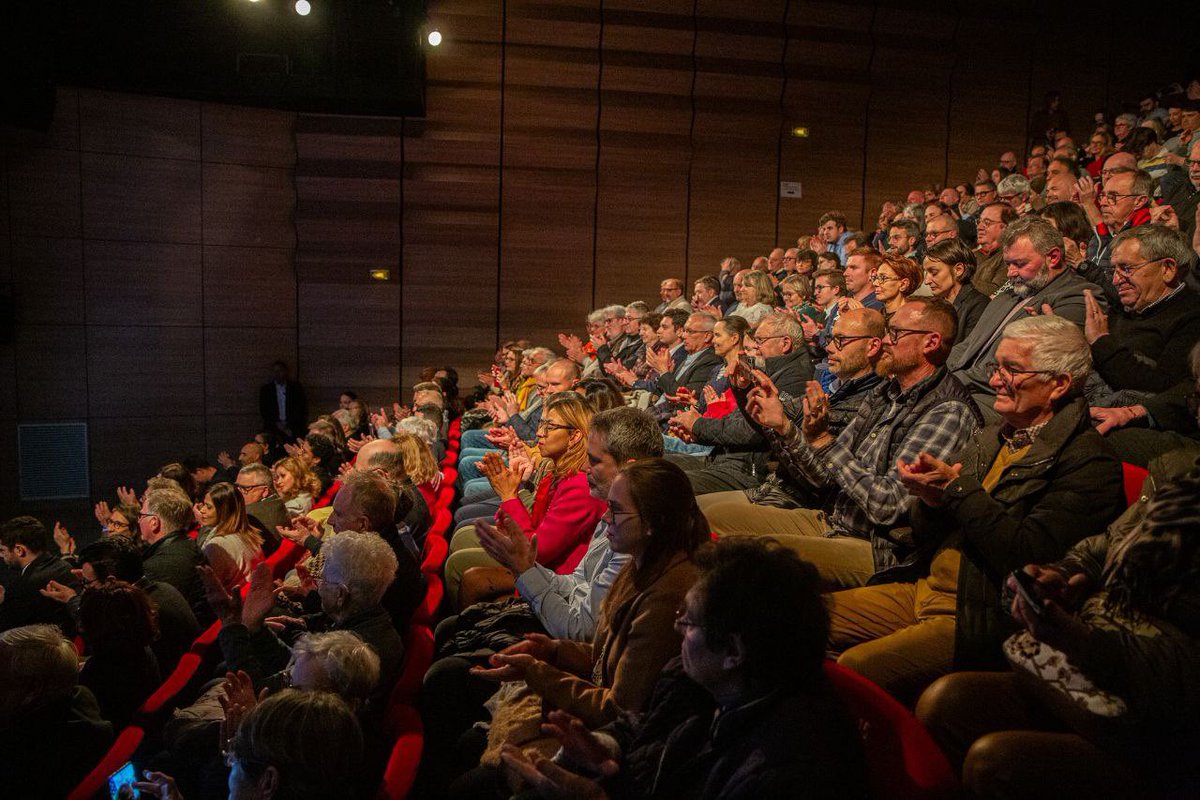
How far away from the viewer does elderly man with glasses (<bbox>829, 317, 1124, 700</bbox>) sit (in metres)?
1.75

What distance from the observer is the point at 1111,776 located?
139 centimetres

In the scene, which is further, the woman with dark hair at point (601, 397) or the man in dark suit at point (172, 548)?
the man in dark suit at point (172, 548)

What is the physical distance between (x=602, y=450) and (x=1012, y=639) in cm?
109

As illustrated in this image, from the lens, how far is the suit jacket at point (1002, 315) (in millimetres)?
2793

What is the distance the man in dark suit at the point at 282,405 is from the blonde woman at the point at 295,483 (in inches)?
142

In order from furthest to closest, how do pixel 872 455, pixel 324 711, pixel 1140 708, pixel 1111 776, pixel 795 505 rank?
1. pixel 795 505
2. pixel 872 455
3. pixel 324 711
4. pixel 1111 776
5. pixel 1140 708

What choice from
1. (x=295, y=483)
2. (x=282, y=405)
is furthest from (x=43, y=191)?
(x=295, y=483)

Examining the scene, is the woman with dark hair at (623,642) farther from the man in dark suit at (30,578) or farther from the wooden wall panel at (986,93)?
the wooden wall panel at (986,93)

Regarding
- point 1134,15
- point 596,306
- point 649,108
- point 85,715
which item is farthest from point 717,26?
point 85,715

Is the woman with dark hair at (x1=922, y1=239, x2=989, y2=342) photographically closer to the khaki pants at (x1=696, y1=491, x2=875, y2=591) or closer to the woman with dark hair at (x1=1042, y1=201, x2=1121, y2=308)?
the woman with dark hair at (x1=1042, y1=201, x2=1121, y2=308)

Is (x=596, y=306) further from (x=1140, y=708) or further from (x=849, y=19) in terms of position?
(x=1140, y=708)

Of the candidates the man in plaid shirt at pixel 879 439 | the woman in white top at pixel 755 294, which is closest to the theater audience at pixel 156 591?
the man in plaid shirt at pixel 879 439

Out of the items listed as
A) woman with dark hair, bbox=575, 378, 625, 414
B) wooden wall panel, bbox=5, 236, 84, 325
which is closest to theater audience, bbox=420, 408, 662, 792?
woman with dark hair, bbox=575, 378, 625, 414

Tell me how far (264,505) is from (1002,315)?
328cm
